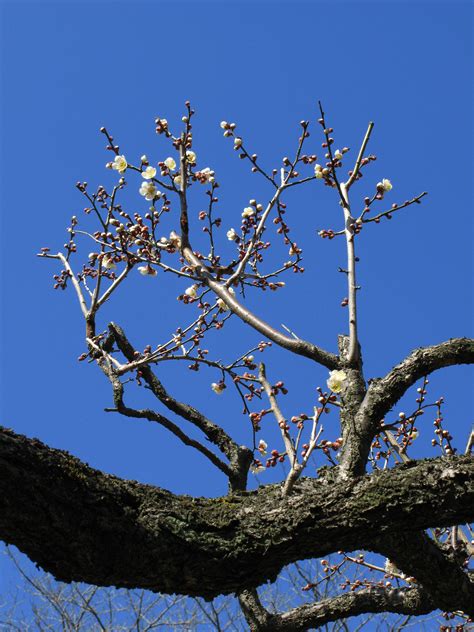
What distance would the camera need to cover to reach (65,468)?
2.44 metres

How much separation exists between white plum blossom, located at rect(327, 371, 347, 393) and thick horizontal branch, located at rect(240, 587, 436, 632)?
1669 millimetres

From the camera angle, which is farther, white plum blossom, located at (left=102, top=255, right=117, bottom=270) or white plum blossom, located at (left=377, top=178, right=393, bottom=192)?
white plum blossom, located at (left=102, top=255, right=117, bottom=270)

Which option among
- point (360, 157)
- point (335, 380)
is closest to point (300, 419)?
point (335, 380)

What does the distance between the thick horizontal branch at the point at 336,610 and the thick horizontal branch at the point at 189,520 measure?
65.5 inches

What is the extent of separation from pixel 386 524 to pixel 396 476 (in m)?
0.19

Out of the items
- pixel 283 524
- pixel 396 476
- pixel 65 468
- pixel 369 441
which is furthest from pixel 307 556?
pixel 65 468

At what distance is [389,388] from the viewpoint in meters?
3.53

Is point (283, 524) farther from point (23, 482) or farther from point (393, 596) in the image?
point (393, 596)

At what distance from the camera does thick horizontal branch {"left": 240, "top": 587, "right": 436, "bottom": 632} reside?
4.37 meters

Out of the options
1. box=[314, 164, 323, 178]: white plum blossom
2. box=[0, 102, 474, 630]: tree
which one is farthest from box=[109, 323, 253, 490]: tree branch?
box=[314, 164, 323, 178]: white plum blossom

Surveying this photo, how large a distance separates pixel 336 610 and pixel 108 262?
2932 mm

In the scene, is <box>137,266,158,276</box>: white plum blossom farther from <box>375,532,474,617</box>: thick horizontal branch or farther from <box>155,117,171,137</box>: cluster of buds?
<box>375,532,474,617</box>: thick horizontal branch

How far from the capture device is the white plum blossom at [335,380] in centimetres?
343

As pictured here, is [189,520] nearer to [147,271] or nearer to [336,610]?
[336,610]
